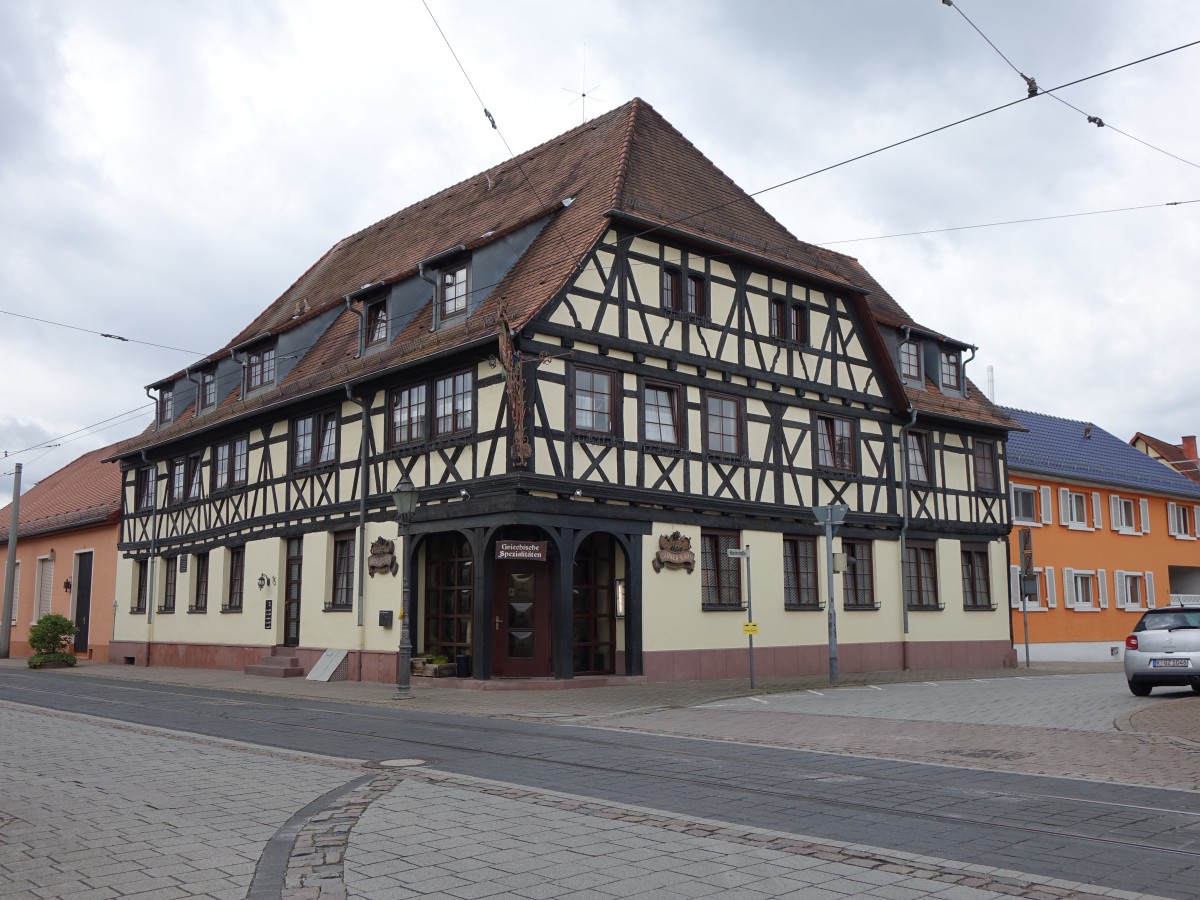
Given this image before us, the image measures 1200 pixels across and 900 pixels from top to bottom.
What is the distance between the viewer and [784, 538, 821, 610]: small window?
83.4ft

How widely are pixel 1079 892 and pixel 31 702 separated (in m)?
17.3

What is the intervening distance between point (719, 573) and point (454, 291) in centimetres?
815

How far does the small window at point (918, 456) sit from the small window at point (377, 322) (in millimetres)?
13940

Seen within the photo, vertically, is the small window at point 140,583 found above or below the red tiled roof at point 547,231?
below

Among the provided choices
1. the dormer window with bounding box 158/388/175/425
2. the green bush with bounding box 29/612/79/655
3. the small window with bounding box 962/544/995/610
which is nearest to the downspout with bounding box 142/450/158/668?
the dormer window with bounding box 158/388/175/425

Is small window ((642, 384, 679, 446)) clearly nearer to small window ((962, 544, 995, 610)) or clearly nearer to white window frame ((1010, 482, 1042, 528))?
small window ((962, 544, 995, 610))

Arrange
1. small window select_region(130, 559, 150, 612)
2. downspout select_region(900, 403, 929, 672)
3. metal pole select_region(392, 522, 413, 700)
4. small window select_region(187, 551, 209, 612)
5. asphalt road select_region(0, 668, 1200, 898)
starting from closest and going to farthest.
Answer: asphalt road select_region(0, 668, 1200, 898)
metal pole select_region(392, 522, 413, 700)
downspout select_region(900, 403, 929, 672)
small window select_region(187, 551, 209, 612)
small window select_region(130, 559, 150, 612)

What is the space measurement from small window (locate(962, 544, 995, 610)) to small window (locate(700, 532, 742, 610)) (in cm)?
952

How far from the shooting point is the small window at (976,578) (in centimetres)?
3073

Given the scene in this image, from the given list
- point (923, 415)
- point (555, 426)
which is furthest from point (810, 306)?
point (555, 426)

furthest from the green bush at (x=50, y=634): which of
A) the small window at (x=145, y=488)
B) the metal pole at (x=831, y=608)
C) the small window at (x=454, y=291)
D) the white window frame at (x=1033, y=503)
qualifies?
the white window frame at (x=1033, y=503)

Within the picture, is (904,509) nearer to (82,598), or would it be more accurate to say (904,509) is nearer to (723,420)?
(723,420)

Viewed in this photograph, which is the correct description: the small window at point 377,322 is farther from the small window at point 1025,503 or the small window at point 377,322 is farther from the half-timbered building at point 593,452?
the small window at point 1025,503

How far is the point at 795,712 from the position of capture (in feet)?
52.5
